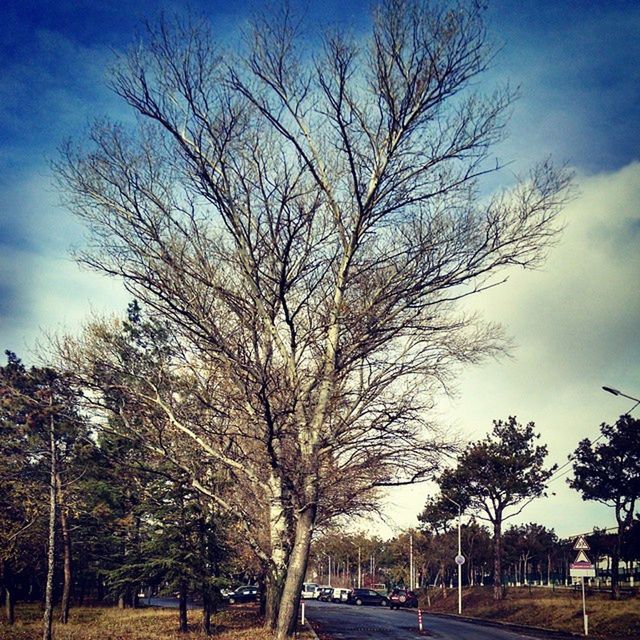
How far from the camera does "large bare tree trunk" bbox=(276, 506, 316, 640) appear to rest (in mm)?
13430

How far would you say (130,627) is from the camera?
29.2m

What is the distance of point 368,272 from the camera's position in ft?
45.5

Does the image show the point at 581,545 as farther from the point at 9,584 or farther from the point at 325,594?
the point at 325,594

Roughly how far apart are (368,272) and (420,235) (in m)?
1.31

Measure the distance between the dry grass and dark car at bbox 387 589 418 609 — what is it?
19.2 m

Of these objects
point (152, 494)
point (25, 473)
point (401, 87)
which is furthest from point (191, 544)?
point (401, 87)

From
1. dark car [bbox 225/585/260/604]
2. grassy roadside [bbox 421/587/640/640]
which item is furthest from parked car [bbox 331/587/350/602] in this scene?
grassy roadside [bbox 421/587/640/640]

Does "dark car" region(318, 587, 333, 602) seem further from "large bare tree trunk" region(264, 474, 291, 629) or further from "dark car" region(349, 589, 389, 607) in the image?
"large bare tree trunk" region(264, 474, 291, 629)

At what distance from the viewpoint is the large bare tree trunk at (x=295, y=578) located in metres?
13.4

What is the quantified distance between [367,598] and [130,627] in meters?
31.7

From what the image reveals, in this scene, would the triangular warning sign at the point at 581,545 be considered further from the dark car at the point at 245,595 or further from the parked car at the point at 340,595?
the parked car at the point at 340,595

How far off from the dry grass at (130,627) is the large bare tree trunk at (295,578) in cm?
460

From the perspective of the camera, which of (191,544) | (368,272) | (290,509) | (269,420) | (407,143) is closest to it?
(269,420)

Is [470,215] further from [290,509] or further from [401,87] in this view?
[290,509]
